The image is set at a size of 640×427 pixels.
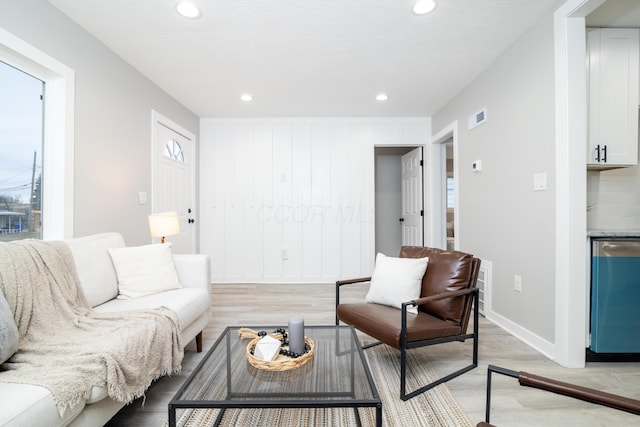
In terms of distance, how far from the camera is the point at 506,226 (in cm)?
266

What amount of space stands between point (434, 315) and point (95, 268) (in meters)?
2.29

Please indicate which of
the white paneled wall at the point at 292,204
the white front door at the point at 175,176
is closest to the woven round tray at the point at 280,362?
the white front door at the point at 175,176

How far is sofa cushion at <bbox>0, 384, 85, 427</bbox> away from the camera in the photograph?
0.91m

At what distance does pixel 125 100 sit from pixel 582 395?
3626 millimetres

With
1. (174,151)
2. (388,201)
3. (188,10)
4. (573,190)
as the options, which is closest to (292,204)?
(174,151)

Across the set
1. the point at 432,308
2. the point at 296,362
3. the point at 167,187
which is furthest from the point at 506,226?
the point at 167,187

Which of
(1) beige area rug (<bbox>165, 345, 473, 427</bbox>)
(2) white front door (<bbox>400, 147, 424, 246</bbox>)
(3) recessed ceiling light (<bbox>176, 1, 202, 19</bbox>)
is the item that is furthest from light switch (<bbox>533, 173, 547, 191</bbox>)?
(3) recessed ceiling light (<bbox>176, 1, 202, 19</bbox>)

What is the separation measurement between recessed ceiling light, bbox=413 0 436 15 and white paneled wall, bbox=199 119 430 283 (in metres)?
2.36

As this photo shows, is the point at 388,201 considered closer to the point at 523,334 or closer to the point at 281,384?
the point at 523,334

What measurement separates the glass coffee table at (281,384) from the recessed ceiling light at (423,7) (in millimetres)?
2235

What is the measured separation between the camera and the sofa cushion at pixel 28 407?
905mm

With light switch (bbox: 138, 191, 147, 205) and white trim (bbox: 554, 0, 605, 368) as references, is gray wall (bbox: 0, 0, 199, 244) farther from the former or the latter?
white trim (bbox: 554, 0, 605, 368)

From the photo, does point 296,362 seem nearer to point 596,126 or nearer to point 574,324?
point 574,324

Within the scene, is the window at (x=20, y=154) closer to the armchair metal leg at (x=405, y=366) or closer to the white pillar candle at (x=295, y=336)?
the white pillar candle at (x=295, y=336)
